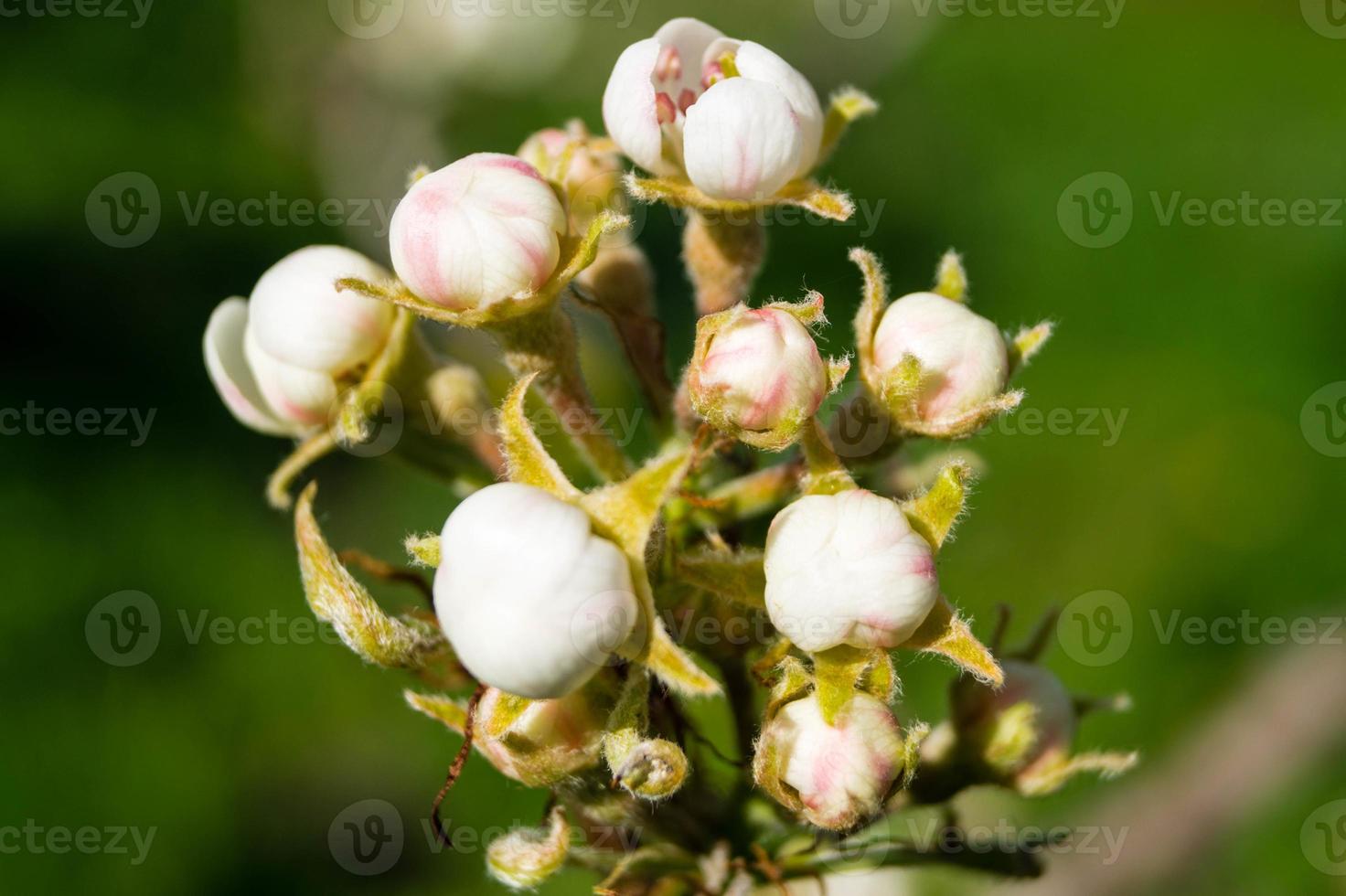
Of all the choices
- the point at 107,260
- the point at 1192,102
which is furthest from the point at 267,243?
the point at 1192,102

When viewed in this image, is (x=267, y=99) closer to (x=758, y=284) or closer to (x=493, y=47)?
(x=493, y=47)

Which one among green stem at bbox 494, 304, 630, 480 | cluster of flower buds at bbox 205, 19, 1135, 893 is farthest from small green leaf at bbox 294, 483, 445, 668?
green stem at bbox 494, 304, 630, 480

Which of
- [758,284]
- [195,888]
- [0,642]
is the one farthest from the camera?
[758,284]

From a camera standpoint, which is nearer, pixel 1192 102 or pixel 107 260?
pixel 107 260

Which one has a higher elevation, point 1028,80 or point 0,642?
point 1028,80

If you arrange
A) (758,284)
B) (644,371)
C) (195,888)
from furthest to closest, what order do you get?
(758,284)
(195,888)
(644,371)

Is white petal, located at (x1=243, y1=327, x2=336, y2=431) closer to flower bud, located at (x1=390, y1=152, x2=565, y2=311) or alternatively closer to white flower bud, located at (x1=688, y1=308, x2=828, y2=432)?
flower bud, located at (x1=390, y1=152, x2=565, y2=311)

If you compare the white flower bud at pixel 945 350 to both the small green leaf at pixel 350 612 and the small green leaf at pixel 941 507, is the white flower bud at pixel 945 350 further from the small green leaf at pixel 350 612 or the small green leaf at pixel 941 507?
the small green leaf at pixel 350 612
